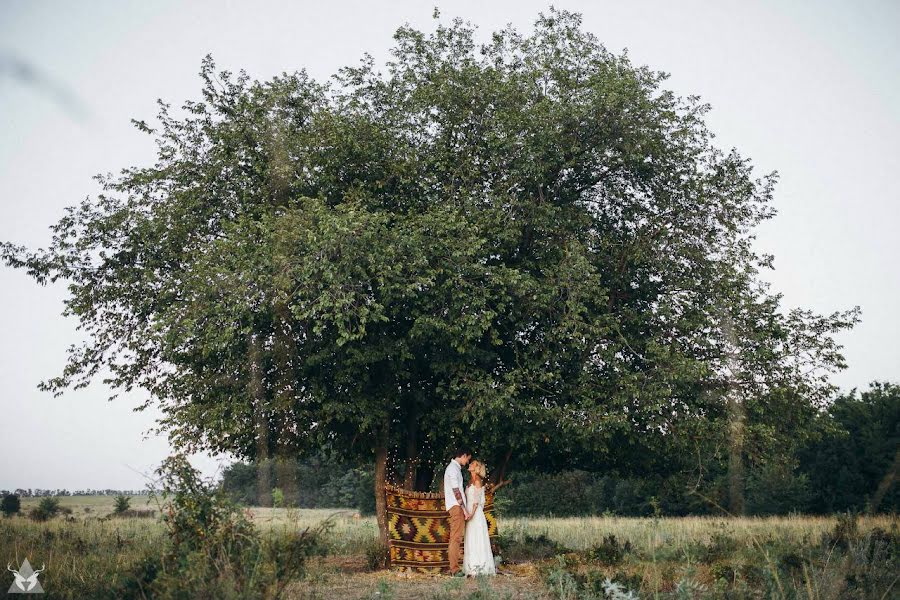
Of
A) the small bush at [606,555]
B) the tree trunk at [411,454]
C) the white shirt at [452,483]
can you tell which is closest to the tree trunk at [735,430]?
the small bush at [606,555]

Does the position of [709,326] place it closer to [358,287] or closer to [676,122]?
[676,122]

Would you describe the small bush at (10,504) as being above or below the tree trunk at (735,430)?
below

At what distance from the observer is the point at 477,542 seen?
14125 millimetres

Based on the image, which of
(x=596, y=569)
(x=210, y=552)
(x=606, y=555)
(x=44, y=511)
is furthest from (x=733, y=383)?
(x=44, y=511)

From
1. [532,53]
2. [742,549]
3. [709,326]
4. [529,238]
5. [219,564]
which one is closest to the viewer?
[219,564]

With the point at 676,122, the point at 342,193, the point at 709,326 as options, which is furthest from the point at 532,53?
the point at 709,326

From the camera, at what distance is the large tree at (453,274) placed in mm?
15359

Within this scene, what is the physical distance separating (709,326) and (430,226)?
6.66m

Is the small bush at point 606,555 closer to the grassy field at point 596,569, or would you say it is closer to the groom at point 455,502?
the grassy field at point 596,569

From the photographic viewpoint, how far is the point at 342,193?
17.5 m

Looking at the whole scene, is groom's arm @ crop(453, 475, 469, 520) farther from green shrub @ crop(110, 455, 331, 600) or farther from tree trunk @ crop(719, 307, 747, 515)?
tree trunk @ crop(719, 307, 747, 515)

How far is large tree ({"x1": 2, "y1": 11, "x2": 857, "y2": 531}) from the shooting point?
15.4 metres

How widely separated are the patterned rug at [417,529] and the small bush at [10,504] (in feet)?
77.9

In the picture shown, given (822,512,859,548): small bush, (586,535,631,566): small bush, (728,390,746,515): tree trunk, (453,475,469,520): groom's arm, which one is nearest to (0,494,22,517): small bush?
(453,475,469,520): groom's arm
